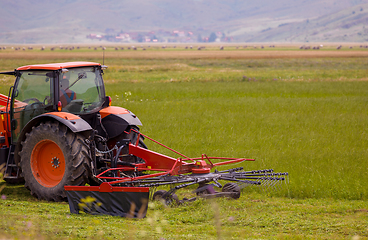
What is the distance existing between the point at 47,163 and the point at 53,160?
0.66ft

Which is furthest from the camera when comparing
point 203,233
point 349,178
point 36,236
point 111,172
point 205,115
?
point 205,115

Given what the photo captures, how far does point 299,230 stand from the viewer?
597 centimetres

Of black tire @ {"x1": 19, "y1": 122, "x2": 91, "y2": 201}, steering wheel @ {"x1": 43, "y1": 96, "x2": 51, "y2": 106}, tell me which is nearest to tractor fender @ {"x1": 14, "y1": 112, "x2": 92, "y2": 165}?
black tire @ {"x1": 19, "y1": 122, "x2": 91, "y2": 201}

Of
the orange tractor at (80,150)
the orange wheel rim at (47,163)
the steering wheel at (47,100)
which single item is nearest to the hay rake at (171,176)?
the orange tractor at (80,150)

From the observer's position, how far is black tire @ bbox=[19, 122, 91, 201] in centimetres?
693

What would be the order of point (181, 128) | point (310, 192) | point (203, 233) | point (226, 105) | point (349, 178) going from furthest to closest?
point (226, 105)
point (181, 128)
point (349, 178)
point (310, 192)
point (203, 233)

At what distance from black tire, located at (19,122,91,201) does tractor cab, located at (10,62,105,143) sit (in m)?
0.59

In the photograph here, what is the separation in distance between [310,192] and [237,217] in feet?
8.43

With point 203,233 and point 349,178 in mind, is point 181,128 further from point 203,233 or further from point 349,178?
point 203,233

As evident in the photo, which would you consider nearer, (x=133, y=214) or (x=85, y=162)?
(x=133, y=214)

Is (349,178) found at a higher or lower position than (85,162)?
lower

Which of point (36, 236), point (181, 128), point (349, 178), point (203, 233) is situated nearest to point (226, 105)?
point (181, 128)

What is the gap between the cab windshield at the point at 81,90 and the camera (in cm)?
773

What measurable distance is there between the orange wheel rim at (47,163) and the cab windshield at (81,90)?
801mm
